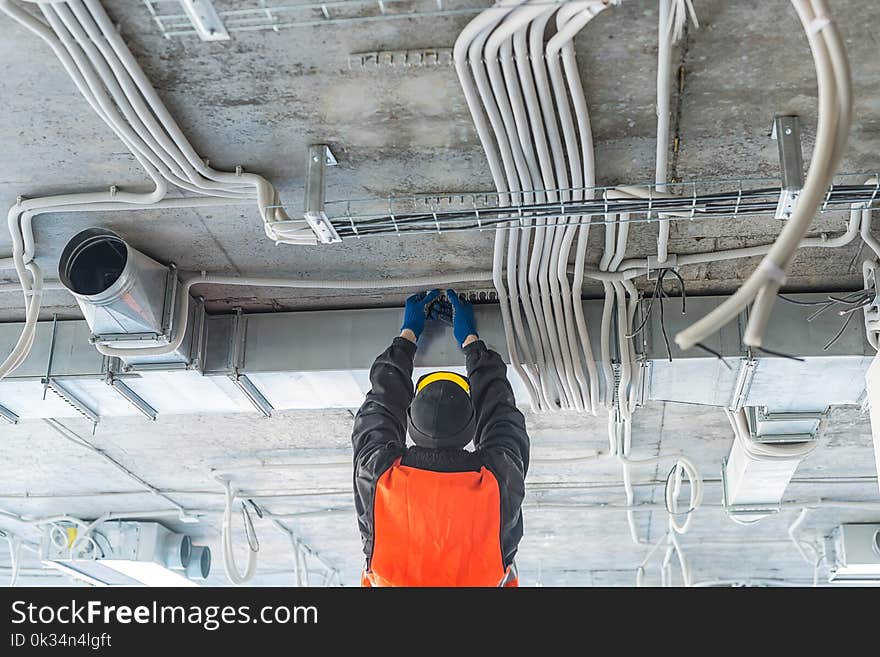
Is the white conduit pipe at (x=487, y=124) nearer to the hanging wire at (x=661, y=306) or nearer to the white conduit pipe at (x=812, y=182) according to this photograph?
the hanging wire at (x=661, y=306)

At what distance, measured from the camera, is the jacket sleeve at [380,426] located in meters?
2.24

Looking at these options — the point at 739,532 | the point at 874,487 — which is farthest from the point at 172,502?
the point at 874,487

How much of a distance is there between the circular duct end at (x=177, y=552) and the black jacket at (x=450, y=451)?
282cm

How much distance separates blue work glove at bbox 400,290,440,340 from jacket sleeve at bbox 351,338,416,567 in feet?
0.31

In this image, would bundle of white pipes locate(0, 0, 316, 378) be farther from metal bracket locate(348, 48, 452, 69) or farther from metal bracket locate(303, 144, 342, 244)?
metal bracket locate(348, 48, 452, 69)

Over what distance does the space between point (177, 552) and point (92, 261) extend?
2.77 metres

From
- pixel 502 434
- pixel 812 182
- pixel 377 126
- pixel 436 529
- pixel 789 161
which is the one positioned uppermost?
pixel 377 126

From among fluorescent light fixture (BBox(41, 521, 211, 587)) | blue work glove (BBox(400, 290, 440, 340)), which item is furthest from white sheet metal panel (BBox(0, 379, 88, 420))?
fluorescent light fixture (BBox(41, 521, 211, 587))

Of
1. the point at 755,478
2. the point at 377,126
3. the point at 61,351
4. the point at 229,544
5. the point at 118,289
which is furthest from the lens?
the point at 229,544

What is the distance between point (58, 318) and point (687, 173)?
1965 mm

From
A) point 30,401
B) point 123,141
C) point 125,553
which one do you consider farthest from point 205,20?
point 125,553

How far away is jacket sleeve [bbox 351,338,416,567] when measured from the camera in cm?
224

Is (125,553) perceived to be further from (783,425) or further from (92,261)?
(783,425)

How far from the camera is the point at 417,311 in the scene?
2650 millimetres
